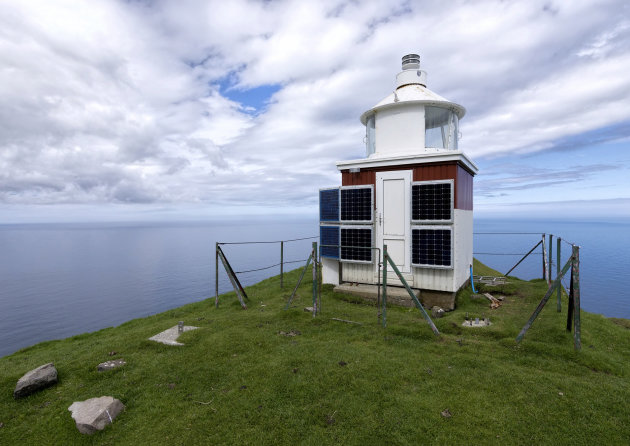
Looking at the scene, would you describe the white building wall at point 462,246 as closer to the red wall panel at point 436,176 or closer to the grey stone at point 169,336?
the red wall panel at point 436,176

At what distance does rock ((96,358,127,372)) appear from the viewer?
7025 millimetres

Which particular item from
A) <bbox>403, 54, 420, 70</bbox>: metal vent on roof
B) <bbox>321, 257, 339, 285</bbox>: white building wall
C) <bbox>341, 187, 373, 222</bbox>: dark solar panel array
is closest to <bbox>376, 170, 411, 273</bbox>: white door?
<bbox>341, 187, 373, 222</bbox>: dark solar panel array

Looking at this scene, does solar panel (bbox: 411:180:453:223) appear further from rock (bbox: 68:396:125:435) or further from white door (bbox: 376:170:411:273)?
rock (bbox: 68:396:125:435)

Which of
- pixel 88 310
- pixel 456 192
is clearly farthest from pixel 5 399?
pixel 88 310

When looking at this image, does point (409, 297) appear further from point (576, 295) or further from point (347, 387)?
point (347, 387)

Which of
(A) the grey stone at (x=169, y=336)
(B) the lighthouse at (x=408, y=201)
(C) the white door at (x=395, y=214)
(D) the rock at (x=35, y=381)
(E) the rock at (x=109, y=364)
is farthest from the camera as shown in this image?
(C) the white door at (x=395, y=214)

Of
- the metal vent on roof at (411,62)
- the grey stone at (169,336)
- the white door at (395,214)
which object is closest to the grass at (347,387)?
the grey stone at (169,336)

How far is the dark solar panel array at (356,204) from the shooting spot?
41.7 feet

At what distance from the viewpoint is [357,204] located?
42.4 ft

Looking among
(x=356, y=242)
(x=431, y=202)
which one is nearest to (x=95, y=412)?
(x=356, y=242)

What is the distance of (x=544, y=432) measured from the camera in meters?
4.73

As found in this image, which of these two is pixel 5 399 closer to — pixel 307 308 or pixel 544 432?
pixel 307 308

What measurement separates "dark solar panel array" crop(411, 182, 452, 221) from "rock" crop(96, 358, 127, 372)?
10.3 m

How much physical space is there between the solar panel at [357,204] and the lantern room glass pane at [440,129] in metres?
3.43
